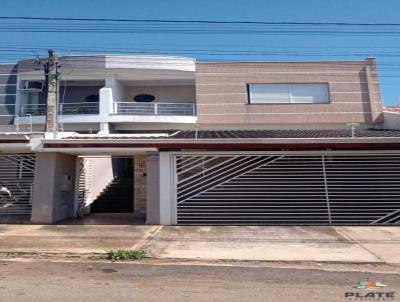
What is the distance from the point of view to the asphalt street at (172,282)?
5.23 meters

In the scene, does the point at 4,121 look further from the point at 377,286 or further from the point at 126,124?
the point at 377,286

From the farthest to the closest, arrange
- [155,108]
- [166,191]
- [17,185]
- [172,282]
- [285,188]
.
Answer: [155,108]
[17,185]
[285,188]
[166,191]
[172,282]

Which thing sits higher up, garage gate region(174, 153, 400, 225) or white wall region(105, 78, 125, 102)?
white wall region(105, 78, 125, 102)

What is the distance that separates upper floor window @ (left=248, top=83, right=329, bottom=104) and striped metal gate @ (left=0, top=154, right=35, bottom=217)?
12.8m

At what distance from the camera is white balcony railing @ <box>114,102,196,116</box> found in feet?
73.6

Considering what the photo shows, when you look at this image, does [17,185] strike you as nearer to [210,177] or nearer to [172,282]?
[210,177]

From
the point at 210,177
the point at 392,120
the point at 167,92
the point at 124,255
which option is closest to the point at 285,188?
the point at 210,177

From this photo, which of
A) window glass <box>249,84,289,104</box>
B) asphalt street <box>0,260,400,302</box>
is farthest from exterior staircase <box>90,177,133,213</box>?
asphalt street <box>0,260,400,302</box>

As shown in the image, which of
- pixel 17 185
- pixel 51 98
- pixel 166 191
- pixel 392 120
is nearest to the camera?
pixel 166 191

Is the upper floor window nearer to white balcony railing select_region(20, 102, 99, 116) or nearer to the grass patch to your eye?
white balcony railing select_region(20, 102, 99, 116)

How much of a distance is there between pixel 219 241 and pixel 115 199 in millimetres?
9195

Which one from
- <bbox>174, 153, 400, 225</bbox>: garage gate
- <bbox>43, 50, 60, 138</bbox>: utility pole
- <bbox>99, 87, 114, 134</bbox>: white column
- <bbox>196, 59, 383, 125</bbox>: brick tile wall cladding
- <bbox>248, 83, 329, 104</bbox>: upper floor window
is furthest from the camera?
<bbox>248, 83, 329, 104</bbox>: upper floor window

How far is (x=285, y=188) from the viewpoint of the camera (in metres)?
13.3

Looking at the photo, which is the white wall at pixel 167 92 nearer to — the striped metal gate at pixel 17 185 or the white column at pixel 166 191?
the striped metal gate at pixel 17 185
